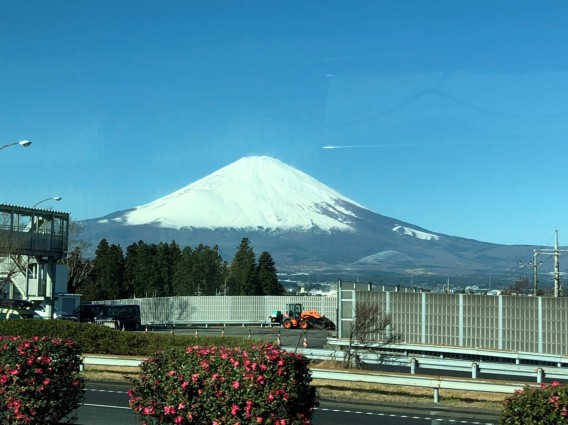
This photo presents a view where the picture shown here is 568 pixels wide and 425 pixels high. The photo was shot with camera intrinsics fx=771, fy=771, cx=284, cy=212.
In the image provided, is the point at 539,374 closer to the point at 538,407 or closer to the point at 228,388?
the point at 538,407

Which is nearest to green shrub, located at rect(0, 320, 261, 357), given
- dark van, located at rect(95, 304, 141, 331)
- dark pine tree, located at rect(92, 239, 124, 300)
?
dark van, located at rect(95, 304, 141, 331)

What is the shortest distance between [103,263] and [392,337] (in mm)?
63592

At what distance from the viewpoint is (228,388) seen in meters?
8.77

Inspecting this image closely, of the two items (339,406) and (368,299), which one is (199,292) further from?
(339,406)

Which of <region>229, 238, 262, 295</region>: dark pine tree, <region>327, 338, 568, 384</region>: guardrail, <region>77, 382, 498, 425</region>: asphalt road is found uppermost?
<region>229, 238, 262, 295</region>: dark pine tree

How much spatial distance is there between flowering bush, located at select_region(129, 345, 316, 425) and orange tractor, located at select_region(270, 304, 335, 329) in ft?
176

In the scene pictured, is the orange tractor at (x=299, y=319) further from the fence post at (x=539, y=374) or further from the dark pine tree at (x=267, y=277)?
the fence post at (x=539, y=374)

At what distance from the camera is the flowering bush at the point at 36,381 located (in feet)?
Result: 31.2

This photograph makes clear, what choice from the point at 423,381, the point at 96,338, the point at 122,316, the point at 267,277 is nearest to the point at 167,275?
the point at 267,277

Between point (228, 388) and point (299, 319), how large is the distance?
5657 cm

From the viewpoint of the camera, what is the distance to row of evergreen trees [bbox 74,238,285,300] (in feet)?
295

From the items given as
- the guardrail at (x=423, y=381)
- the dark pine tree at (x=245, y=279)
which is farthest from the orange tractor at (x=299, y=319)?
the guardrail at (x=423, y=381)

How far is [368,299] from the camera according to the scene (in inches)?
1523

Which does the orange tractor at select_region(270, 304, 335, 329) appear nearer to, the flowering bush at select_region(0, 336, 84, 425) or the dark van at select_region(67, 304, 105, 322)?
the dark van at select_region(67, 304, 105, 322)
